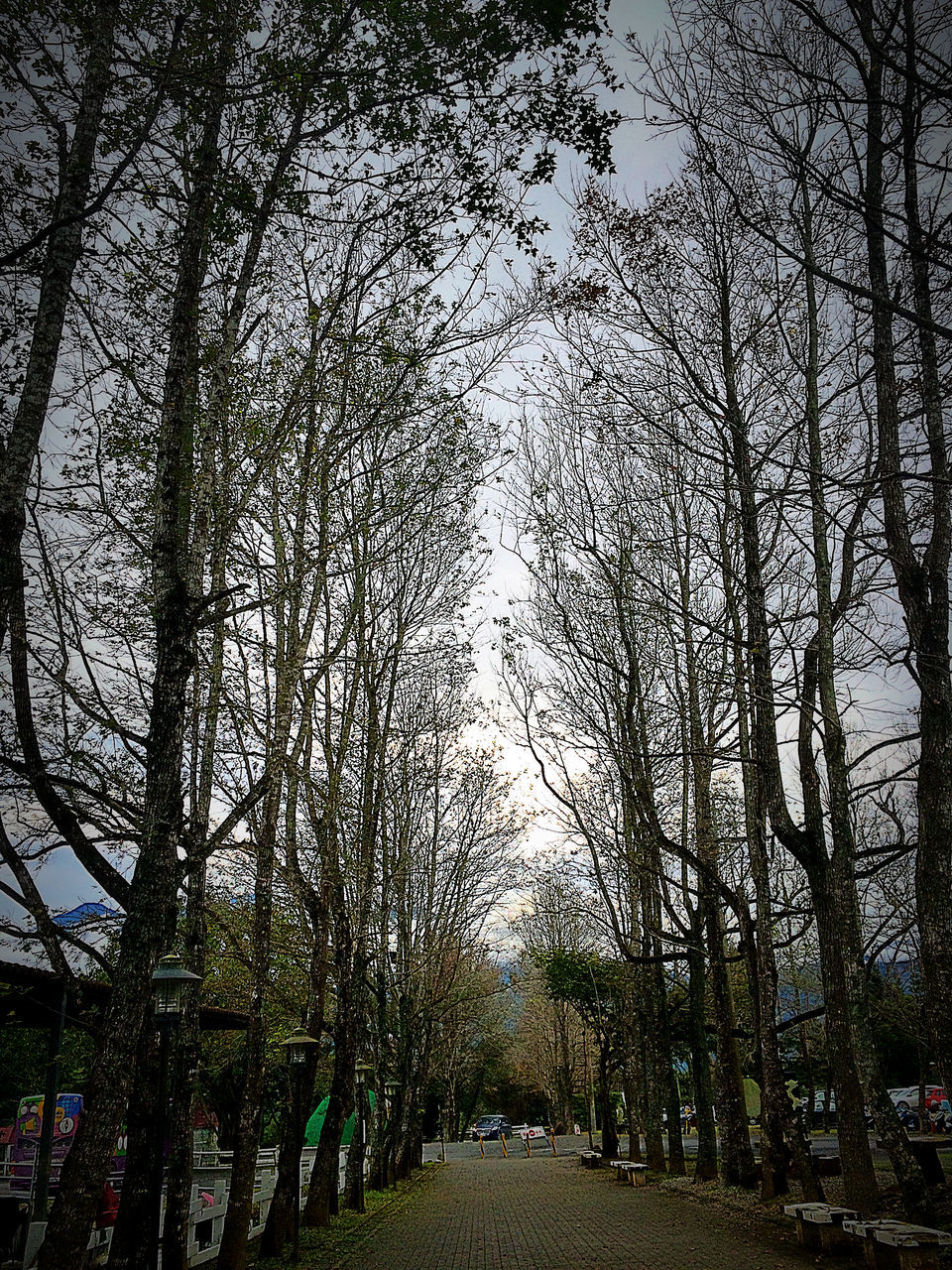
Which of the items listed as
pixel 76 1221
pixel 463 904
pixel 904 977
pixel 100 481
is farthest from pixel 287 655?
pixel 904 977

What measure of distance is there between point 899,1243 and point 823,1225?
2.33 meters

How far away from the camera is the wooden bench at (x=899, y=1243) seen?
260 inches

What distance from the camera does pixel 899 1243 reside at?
6.65 metres

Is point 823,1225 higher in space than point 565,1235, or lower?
higher

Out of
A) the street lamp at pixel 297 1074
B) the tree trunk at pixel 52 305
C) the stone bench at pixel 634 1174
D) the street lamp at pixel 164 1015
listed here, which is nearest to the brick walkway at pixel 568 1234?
the stone bench at pixel 634 1174

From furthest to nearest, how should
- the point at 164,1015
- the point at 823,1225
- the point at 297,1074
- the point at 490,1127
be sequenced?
the point at 490,1127 → the point at 297,1074 → the point at 823,1225 → the point at 164,1015

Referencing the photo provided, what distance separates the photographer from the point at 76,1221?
16.0 ft

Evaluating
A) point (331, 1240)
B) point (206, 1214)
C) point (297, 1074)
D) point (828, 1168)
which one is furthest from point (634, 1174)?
point (206, 1214)

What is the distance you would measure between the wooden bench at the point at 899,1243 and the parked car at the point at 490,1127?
44378mm

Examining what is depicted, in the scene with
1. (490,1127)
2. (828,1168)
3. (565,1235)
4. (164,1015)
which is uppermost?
(164,1015)

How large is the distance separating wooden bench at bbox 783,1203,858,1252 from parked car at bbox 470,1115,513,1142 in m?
42.8

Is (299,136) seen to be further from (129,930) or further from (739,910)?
(739,910)

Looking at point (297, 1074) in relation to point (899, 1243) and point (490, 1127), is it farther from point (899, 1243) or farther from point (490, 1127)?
point (490, 1127)

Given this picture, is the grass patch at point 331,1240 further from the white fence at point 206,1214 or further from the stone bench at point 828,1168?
the stone bench at point 828,1168
